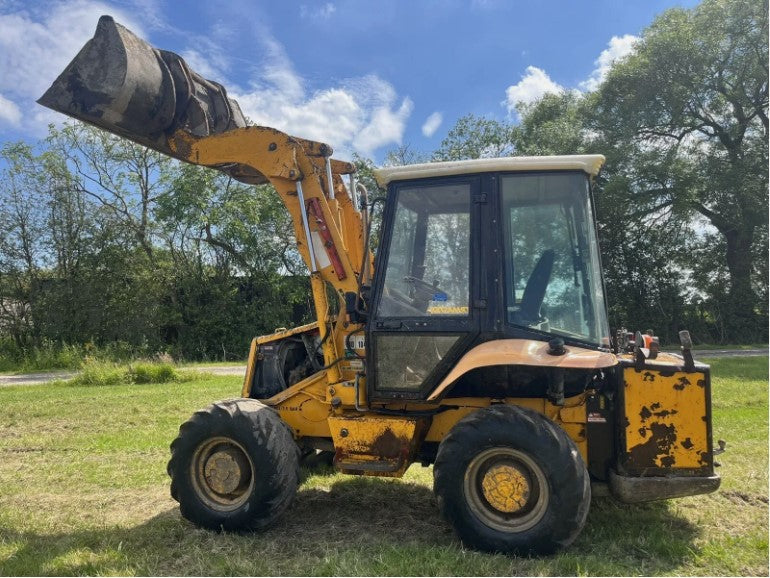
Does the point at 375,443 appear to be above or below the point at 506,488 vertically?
above

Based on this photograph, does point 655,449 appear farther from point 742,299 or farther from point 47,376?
point 742,299

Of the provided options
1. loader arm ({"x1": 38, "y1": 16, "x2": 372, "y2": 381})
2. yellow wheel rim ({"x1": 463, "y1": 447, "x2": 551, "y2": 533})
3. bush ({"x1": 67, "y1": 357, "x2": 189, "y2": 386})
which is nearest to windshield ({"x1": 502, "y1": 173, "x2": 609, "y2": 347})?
yellow wheel rim ({"x1": 463, "y1": 447, "x2": 551, "y2": 533})

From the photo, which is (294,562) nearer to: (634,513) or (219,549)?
(219,549)

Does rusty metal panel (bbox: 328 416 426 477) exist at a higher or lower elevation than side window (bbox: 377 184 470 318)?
lower

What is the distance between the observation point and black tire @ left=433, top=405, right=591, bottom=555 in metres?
3.91

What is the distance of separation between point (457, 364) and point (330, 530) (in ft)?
5.28

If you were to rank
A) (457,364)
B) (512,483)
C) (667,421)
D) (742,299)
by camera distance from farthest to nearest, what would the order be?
(742,299) < (457,364) < (667,421) < (512,483)

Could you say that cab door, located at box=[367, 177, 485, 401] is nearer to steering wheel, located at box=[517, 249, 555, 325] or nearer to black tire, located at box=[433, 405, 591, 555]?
steering wheel, located at box=[517, 249, 555, 325]

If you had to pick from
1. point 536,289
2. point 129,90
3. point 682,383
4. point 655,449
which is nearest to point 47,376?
point 129,90

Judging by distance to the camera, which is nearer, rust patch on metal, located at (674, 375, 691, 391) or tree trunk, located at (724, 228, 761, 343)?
rust patch on metal, located at (674, 375, 691, 391)

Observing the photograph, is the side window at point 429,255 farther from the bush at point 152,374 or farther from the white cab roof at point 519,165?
the bush at point 152,374

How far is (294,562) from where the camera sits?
4.05m

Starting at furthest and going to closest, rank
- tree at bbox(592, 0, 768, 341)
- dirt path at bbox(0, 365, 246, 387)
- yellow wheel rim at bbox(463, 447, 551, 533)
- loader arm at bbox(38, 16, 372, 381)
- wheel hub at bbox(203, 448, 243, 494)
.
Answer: tree at bbox(592, 0, 768, 341)
dirt path at bbox(0, 365, 246, 387)
loader arm at bbox(38, 16, 372, 381)
wheel hub at bbox(203, 448, 243, 494)
yellow wheel rim at bbox(463, 447, 551, 533)

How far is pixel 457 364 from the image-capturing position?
14.3ft
